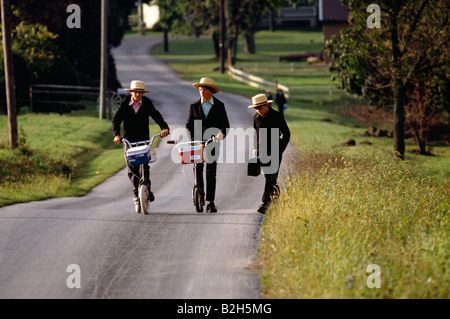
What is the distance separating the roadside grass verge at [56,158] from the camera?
16906 mm

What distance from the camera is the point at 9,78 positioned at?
75.9 feet

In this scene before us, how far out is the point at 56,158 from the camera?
22.4 metres

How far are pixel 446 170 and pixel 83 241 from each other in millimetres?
17270

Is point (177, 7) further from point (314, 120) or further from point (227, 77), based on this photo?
point (314, 120)

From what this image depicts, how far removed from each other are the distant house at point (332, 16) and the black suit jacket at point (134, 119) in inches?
1810

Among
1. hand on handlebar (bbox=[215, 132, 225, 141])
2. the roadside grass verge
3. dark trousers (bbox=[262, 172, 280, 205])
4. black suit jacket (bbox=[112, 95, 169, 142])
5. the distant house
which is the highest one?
the distant house

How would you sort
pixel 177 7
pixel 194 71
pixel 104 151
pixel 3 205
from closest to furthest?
1. pixel 3 205
2. pixel 104 151
3. pixel 194 71
4. pixel 177 7

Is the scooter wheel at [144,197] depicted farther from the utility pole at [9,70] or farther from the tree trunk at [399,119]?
the tree trunk at [399,119]

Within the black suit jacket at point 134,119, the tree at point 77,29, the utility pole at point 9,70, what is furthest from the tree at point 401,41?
the tree at point 77,29

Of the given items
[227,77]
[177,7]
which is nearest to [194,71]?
[227,77]

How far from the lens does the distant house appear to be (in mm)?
55266

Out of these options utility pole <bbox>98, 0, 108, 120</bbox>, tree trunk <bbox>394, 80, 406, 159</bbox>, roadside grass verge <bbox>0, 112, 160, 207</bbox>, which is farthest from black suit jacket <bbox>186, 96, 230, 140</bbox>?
utility pole <bbox>98, 0, 108, 120</bbox>

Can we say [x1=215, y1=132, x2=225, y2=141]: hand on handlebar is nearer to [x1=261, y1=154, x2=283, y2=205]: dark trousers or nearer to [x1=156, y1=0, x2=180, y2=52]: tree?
[x1=261, y1=154, x2=283, y2=205]: dark trousers

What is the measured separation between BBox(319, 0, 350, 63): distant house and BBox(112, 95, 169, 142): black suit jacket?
1810 inches
